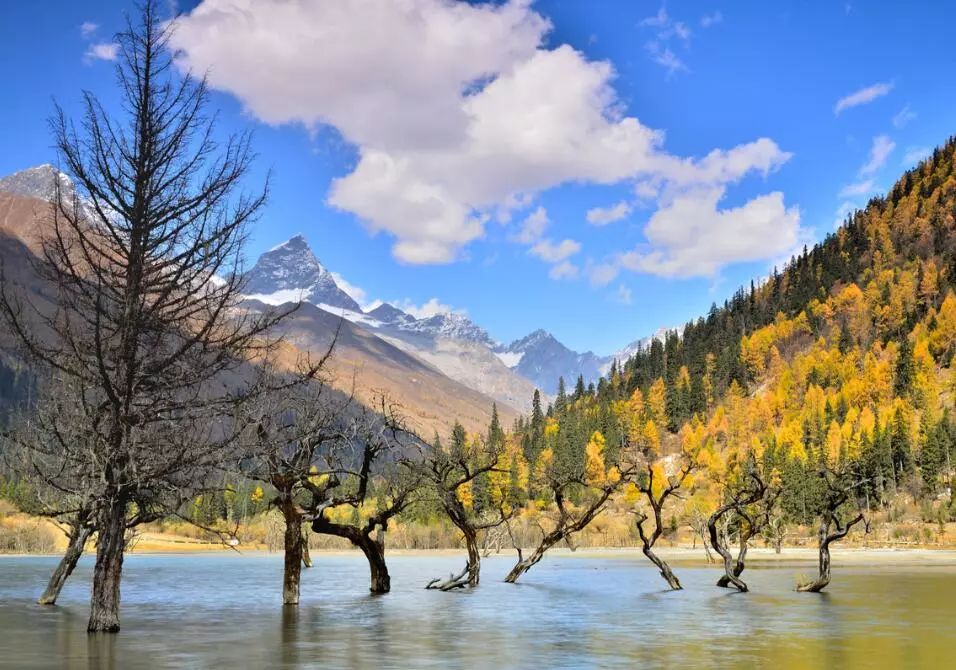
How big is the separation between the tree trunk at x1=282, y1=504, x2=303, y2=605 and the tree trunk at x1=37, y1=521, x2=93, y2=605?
7.55 meters

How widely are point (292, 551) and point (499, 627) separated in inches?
412

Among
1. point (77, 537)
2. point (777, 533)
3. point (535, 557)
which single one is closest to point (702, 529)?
point (777, 533)

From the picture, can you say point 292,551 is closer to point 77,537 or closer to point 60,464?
point 77,537

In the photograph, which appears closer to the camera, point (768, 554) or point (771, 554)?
point (768, 554)

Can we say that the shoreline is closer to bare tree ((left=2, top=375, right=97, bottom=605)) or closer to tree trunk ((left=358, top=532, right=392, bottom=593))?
tree trunk ((left=358, top=532, right=392, bottom=593))

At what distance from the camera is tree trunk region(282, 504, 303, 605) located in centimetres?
3672

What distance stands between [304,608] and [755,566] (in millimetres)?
52097

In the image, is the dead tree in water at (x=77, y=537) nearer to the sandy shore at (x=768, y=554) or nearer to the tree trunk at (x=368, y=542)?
the tree trunk at (x=368, y=542)

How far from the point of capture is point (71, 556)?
35469 mm

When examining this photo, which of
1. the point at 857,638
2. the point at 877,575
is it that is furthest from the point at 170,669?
the point at 877,575

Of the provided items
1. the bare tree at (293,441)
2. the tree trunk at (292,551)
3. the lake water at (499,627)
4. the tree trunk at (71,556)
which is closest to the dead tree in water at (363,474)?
the bare tree at (293,441)

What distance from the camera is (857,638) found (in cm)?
2808

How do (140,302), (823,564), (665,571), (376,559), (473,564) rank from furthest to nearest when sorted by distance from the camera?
(473,564) < (665,571) < (823,564) < (376,559) < (140,302)

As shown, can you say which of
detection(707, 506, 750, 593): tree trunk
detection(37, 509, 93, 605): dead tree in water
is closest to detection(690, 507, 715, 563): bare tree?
detection(707, 506, 750, 593): tree trunk
